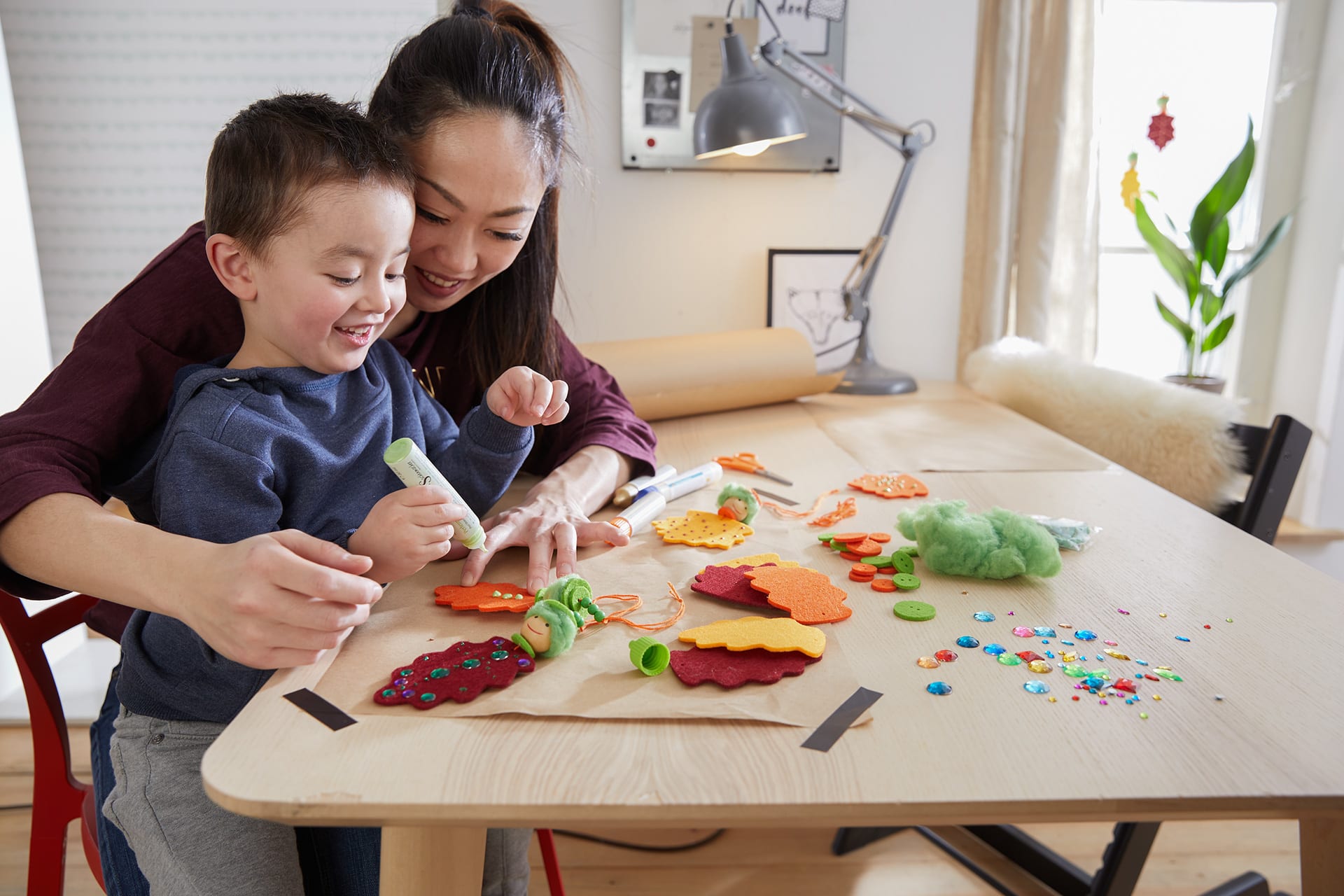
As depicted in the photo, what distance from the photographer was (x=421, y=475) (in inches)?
29.1

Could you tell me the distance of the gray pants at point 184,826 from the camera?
2.48 feet

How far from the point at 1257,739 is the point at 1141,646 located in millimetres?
142

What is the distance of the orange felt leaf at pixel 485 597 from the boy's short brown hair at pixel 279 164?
341 mm

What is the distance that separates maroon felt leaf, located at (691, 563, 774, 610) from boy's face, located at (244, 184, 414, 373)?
39 centimetres

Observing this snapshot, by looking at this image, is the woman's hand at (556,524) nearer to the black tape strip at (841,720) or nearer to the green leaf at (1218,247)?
the black tape strip at (841,720)

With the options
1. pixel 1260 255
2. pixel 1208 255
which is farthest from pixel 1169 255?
pixel 1260 255

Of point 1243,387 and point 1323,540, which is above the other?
point 1243,387

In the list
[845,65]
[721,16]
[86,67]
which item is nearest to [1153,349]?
[845,65]

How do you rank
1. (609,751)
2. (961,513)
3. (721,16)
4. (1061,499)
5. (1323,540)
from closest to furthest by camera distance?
(609,751), (961,513), (1061,499), (721,16), (1323,540)

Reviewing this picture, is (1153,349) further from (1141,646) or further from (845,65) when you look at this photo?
(1141,646)

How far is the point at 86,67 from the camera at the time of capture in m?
1.75

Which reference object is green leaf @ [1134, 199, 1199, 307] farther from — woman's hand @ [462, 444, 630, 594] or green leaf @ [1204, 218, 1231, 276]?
woman's hand @ [462, 444, 630, 594]

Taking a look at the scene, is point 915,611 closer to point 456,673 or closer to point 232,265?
point 456,673

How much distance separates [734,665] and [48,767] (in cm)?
84
